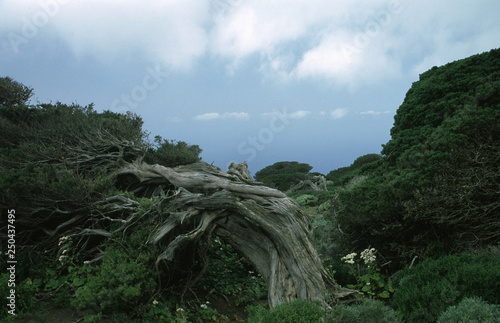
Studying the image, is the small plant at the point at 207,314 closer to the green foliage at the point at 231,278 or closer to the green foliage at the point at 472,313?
the green foliage at the point at 231,278

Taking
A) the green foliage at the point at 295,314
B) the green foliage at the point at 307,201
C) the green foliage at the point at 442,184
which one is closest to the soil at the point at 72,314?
the green foliage at the point at 295,314

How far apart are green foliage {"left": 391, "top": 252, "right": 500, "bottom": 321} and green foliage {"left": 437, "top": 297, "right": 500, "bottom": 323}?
395mm

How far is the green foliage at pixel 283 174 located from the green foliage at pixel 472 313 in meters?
22.2

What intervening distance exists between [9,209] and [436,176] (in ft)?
31.1

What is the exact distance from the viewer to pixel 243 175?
9609mm

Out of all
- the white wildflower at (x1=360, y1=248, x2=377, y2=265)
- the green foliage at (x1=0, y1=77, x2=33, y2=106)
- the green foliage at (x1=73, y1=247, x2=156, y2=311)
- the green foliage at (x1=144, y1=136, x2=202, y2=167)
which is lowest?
the white wildflower at (x1=360, y1=248, x2=377, y2=265)

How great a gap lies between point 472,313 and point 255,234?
13.8ft

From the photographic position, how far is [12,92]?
651 inches

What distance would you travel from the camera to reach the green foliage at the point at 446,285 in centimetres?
508

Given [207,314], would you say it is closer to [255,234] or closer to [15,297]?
[255,234]

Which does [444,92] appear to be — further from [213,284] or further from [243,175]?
[213,284]

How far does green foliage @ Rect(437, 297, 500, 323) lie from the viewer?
4336mm

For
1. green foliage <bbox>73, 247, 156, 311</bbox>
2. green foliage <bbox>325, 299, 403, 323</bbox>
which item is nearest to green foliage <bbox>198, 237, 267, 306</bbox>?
green foliage <bbox>73, 247, 156, 311</bbox>

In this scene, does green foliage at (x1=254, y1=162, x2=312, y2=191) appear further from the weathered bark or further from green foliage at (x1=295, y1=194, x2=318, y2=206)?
the weathered bark
